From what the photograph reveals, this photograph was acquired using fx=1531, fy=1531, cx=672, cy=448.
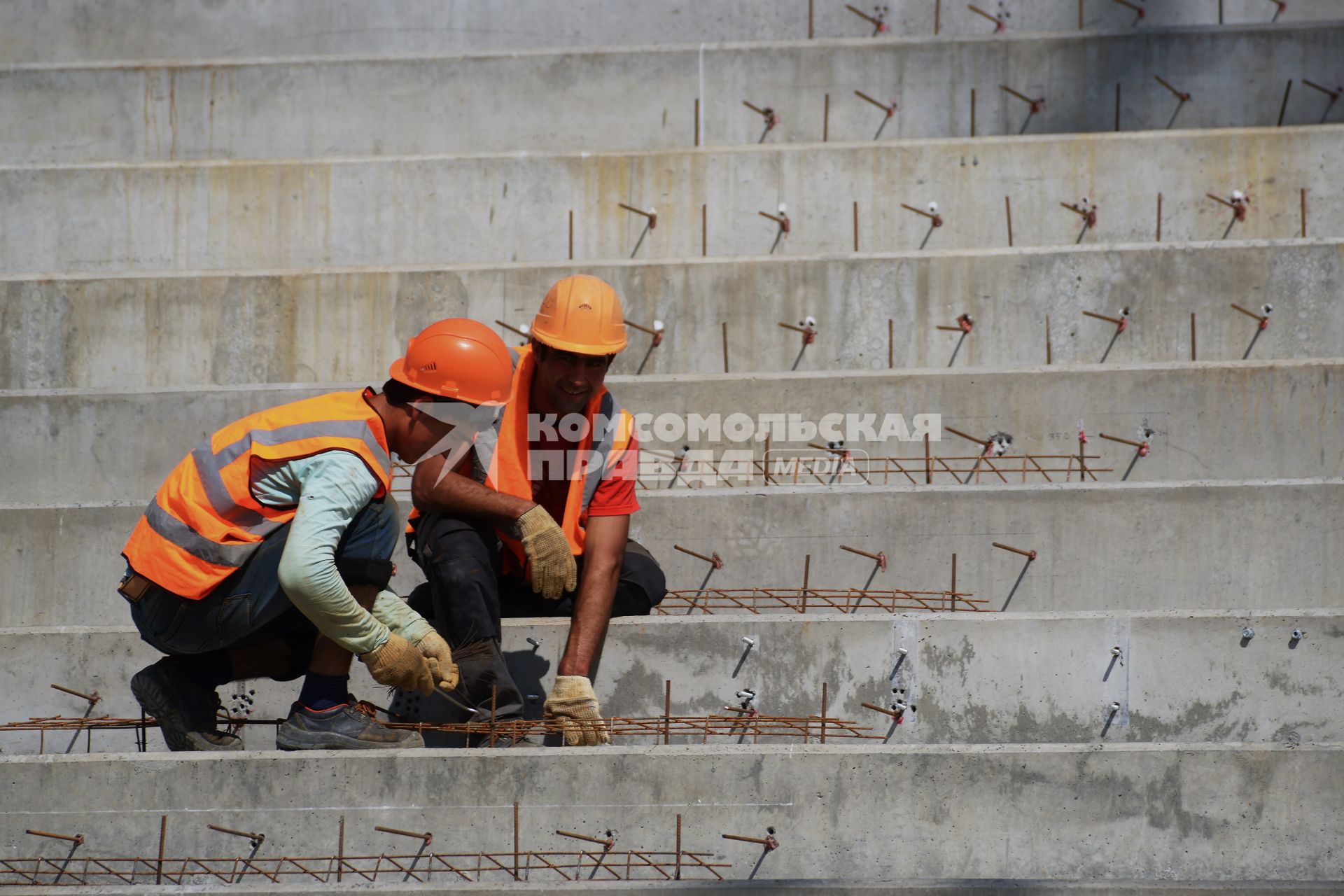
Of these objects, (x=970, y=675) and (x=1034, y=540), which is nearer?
(x=970, y=675)

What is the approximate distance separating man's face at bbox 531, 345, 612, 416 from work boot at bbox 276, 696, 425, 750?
1.07 meters

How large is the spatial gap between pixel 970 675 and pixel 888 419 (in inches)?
63.9

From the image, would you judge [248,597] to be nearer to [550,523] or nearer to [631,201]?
[550,523]

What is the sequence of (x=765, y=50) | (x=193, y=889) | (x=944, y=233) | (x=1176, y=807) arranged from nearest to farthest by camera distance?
(x=193, y=889) → (x=1176, y=807) → (x=944, y=233) → (x=765, y=50)

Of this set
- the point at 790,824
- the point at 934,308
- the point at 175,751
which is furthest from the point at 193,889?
the point at 934,308

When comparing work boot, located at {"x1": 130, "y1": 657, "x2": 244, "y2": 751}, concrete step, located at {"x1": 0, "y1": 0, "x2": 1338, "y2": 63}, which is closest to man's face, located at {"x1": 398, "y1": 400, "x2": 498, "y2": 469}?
work boot, located at {"x1": 130, "y1": 657, "x2": 244, "y2": 751}

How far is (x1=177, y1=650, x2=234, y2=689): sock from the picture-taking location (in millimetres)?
4230

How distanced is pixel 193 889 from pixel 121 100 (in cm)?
614

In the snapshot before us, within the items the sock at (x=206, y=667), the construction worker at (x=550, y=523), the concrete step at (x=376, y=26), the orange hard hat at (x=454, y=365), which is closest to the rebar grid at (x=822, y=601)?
the construction worker at (x=550, y=523)

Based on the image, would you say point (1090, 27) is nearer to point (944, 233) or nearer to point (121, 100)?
point (944, 233)

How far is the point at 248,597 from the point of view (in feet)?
13.0

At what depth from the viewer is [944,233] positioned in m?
7.54

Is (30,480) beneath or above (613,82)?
beneath

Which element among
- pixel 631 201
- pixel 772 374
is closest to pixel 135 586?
pixel 772 374
